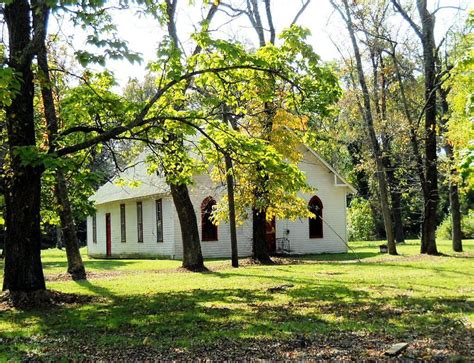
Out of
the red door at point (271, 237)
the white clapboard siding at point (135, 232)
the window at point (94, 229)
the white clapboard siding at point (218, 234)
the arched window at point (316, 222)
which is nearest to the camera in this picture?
the white clapboard siding at point (218, 234)

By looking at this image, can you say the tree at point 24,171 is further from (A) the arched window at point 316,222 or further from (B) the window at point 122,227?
(B) the window at point 122,227

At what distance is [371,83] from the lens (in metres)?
33.8

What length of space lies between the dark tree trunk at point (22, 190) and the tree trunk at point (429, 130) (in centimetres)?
1584

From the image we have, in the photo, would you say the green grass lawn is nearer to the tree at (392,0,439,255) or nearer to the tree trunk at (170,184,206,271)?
the tree trunk at (170,184,206,271)

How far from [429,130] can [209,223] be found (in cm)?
1104

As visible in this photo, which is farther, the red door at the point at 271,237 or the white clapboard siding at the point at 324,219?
the white clapboard siding at the point at 324,219

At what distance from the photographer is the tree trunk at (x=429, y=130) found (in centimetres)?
2244

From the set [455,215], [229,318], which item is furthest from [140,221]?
[229,318]

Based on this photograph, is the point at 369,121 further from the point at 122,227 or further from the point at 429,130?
the point at 122,227

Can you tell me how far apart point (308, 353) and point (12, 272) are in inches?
274

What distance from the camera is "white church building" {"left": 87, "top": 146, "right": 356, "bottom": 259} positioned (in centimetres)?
2780

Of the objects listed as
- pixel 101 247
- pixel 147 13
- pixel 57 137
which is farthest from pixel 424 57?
pixel 101 247

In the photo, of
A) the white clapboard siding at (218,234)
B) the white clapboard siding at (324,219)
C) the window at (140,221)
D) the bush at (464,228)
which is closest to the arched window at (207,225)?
the white clapboard siding at (218,234)

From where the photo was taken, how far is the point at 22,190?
1120 centimetres
